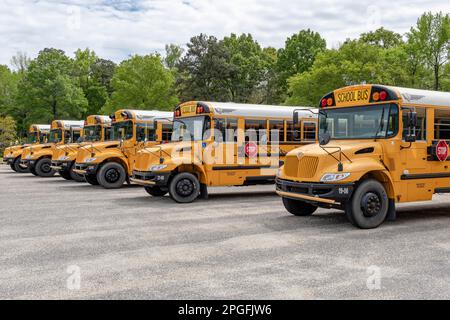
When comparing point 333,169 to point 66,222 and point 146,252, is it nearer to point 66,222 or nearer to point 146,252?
point 146,252

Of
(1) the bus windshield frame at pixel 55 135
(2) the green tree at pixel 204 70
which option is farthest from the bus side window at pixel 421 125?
(2) the green tree at pixel 204 70

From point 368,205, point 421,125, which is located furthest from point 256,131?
point 368,205

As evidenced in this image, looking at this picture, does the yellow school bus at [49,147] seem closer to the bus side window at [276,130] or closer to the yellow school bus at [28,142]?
the yellow school bus at [28,142]

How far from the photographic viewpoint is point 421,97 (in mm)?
9289

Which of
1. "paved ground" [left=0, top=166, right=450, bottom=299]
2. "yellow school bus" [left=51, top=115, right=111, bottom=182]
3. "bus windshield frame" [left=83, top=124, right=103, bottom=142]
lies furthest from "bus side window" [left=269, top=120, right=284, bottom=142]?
"bus windshield frame" [left=83, top=124, right=103, bottom=142]

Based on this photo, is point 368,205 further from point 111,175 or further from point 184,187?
point 111,175

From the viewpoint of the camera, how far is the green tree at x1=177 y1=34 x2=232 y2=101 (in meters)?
52.5

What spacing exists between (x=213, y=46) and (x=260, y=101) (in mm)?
9067

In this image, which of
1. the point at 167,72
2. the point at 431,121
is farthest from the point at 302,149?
the point at 167,72

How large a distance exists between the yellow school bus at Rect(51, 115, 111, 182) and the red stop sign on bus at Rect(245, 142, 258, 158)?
257 inches

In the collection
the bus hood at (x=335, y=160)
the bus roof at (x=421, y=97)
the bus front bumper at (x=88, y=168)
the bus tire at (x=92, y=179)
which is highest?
the bus roof at (x=421, y=97)

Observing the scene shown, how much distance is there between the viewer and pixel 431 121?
9469mm

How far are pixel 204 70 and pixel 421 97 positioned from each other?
4510 cm

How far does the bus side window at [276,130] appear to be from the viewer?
13797mm
